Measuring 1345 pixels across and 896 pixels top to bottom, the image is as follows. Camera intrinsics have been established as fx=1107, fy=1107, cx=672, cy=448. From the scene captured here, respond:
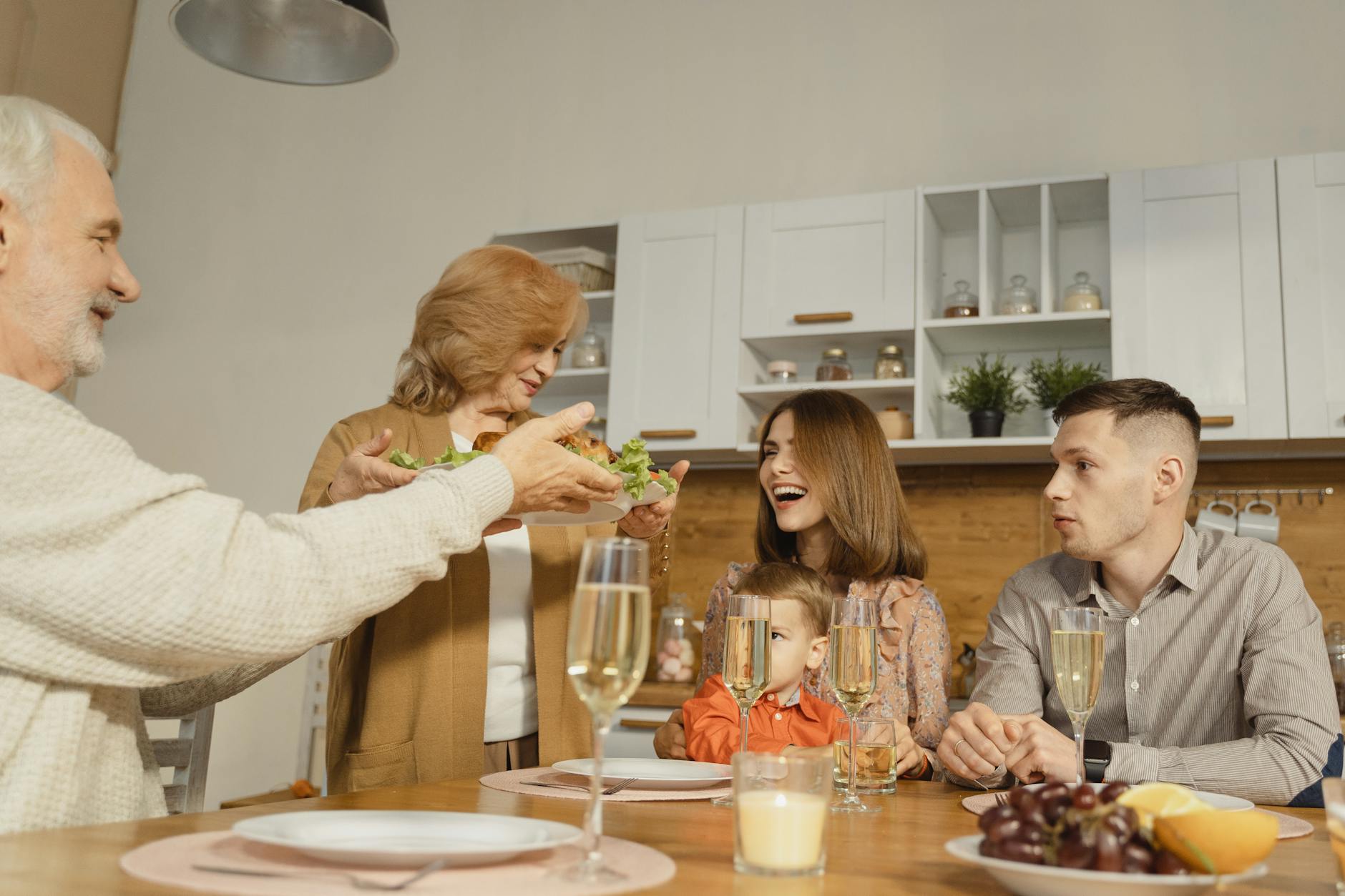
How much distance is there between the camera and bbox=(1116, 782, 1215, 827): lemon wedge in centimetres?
76

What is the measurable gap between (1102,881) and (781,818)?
0.23 metres

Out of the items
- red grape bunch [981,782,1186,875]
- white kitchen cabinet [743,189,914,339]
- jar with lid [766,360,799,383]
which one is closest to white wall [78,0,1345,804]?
white kitchen cabinet [743,189,914,339]

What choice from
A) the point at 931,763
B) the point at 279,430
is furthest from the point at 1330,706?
the point at 279,430

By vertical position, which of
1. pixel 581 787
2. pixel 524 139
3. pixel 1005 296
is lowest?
pixel 581 787

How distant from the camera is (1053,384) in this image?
339 cm

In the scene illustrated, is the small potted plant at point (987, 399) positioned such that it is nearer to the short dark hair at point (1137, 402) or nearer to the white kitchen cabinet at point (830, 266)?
the white kitchen cabinet at point (830, 266)

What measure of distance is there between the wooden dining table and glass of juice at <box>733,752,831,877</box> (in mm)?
12

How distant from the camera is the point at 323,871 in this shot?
788 millimetres

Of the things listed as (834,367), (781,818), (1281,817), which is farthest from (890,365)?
(781,818)

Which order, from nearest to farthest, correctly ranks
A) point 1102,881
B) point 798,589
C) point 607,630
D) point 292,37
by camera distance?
point 1102,881 < point 607,630 < point 798,589 < point 292,37

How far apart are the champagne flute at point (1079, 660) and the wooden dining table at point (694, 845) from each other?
177 mm

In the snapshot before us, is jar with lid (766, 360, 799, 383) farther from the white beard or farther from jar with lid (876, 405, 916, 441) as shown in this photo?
the white beard

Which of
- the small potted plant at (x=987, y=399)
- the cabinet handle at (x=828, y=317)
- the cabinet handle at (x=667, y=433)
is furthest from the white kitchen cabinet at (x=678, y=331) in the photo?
the small potted plant at (x=987, y=399)

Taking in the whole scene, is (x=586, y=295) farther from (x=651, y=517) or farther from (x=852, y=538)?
(x=651, y=517)
